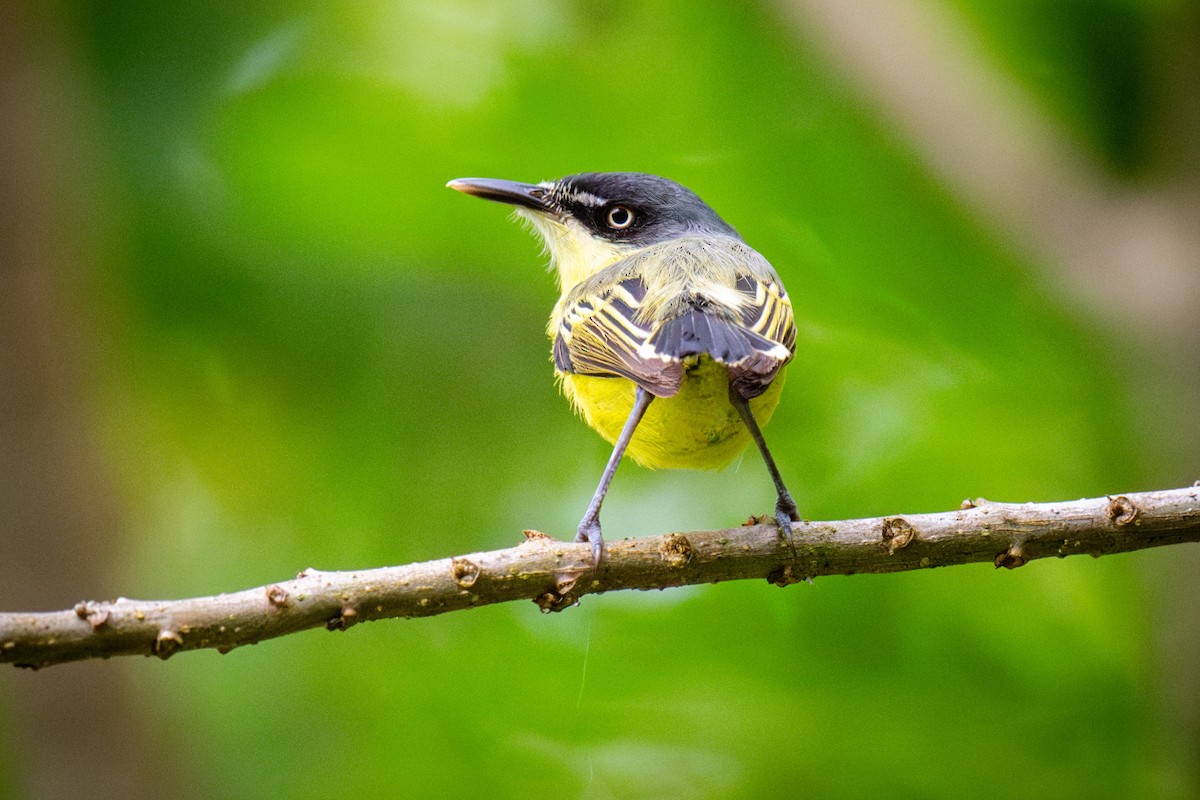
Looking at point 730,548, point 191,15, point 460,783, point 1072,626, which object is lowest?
point 460,783

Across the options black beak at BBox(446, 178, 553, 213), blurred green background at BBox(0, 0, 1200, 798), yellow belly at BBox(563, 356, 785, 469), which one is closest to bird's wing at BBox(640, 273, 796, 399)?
yellow belly at BBox(563, 356, 785, 469)

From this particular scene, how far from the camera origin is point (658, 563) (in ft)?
9.10

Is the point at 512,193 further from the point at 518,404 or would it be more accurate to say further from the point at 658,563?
the point at 658,563

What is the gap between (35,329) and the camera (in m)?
4.27

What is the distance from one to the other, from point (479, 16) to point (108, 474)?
299 cm

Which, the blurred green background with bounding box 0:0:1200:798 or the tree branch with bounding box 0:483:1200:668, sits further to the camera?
the blurred green background with bounding box 0:0:1200:798

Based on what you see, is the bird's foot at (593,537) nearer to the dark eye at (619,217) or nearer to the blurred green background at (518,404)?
the blurred green background at (518,404)

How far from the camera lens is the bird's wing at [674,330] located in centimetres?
291

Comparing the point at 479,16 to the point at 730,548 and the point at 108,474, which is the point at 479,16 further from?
the point at 730,548

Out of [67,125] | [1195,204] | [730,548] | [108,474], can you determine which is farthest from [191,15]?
[1195,204]

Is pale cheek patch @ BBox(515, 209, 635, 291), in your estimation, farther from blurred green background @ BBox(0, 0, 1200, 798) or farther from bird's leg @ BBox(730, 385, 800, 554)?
bird's leg @ BBox(730, 385, 800, 554)

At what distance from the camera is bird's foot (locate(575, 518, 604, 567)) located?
8.79 ft

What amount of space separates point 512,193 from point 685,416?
1.51 meters

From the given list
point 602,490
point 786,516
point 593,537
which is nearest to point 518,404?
point 602,490
